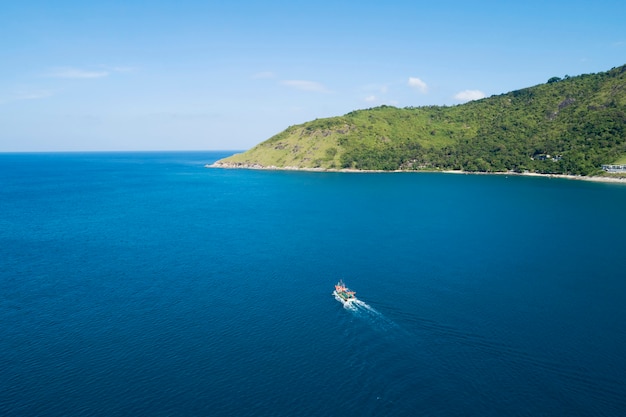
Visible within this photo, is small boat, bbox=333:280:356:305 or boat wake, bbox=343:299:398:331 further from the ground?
small boat, bbox=333:280:356:305

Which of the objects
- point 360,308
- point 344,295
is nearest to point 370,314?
point 360,308

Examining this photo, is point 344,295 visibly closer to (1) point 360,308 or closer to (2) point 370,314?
(1) point 360,308

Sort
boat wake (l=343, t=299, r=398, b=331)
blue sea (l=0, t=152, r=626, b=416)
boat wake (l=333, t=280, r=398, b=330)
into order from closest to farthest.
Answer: blue sea (l=0, t=152, r=626, b=416), boat wake (l=343, t=299, r=398, b=331), boat wake (l=333, t=280, r=398, b=330)

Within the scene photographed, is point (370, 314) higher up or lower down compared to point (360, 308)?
lower down

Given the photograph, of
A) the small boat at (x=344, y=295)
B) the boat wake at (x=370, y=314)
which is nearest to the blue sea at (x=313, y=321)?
the boat wake at (x=370, y=314)

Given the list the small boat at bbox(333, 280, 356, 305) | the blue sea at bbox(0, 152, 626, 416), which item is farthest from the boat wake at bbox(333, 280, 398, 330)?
the blue sea at bbox(0, 152, 626, 416)

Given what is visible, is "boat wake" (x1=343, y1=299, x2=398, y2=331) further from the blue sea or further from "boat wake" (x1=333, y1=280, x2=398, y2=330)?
the blue sea
